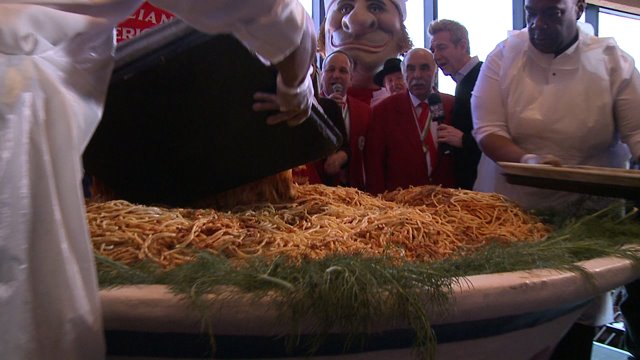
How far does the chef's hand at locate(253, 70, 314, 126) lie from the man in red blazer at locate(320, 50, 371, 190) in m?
0.95

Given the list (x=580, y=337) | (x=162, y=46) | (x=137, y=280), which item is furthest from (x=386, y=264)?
(x=580, y=337)

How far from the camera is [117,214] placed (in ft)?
3.43

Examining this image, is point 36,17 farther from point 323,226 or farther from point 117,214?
point 323,226

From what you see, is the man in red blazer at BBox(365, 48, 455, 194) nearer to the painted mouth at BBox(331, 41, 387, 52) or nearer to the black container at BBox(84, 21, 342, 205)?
the painted mouth at BBox(331, 41, 387, 52)

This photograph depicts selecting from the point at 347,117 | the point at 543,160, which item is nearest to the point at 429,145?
the point at 347,117

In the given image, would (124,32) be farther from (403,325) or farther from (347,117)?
(403,325)

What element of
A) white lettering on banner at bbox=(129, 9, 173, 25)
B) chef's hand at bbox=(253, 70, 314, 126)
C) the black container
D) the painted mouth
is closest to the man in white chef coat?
the black container

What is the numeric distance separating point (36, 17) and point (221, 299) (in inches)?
15.5

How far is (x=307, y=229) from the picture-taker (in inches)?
43.7

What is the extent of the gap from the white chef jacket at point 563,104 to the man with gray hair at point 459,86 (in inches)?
11.7

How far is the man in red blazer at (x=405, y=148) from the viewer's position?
214 cm

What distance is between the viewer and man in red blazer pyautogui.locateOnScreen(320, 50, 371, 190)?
214 centimetres

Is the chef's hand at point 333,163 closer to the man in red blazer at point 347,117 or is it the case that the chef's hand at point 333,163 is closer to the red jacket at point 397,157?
A: the man in red blazer at point 347,117

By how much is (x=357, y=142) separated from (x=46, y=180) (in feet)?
5.43
